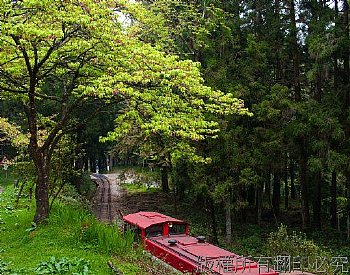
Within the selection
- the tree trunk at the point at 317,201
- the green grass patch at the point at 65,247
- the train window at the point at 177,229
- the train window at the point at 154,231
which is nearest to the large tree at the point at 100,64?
the green grass patch at the point at 65,247

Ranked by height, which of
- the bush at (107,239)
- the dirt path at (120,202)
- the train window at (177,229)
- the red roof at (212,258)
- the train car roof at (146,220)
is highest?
the bush at (107,239)

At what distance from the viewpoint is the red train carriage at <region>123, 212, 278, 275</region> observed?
953 centimetres

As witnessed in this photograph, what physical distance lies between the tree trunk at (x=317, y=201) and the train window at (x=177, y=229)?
32.9ft

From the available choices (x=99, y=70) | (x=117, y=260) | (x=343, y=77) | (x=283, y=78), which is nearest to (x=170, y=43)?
(x=283, y=78)

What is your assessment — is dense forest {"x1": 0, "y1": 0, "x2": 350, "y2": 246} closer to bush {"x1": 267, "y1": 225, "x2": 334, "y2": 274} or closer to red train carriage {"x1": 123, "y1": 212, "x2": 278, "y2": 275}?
red train carriage {"x1": 123, "y1": 212, "x2": 278, "y2": 275}

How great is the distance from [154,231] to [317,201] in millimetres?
11513

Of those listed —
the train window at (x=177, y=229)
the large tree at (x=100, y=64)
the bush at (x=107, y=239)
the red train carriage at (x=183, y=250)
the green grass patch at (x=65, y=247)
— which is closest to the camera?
the green grass patch at (x=65, y=247)

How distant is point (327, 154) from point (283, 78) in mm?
5641

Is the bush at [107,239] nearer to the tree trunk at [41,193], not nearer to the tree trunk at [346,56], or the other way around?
the tree trunk at [41,193]

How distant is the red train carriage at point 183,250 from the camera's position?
9.53 metres

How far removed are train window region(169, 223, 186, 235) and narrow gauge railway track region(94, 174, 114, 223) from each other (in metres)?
8.99

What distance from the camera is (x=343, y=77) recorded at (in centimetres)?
1738

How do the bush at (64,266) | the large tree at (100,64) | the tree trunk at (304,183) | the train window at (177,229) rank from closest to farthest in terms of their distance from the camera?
the bush at (64,266), the large tree at (100,64), the train window at (177,229), the tree trunk at (304,183)

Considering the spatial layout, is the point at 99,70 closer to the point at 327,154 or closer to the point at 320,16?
the point at 327,154
